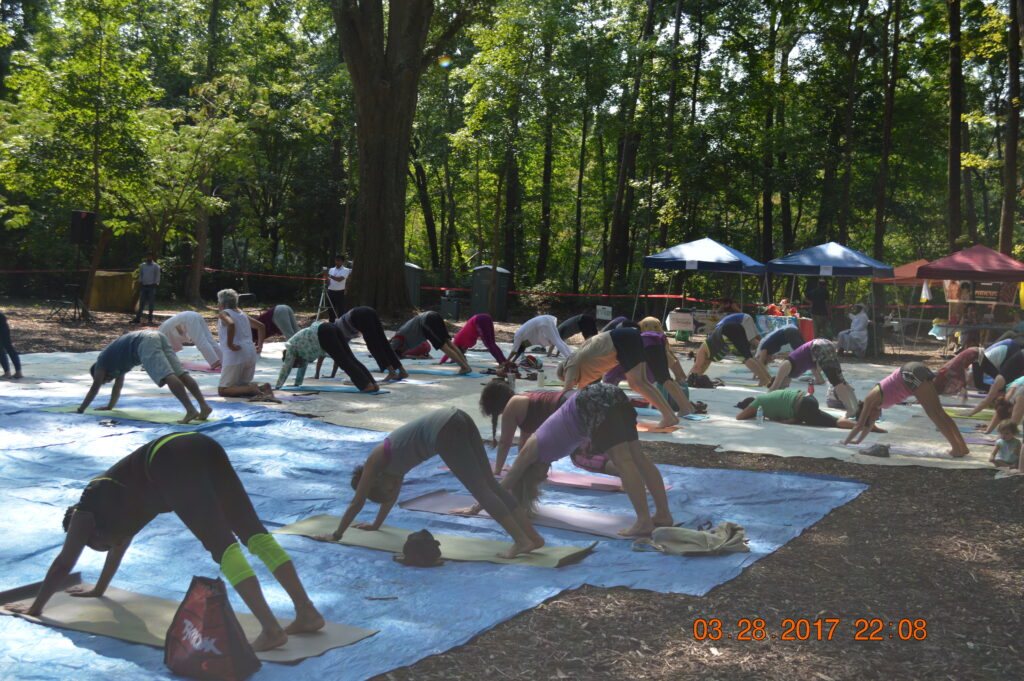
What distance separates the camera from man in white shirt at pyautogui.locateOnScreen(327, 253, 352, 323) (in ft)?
68.8

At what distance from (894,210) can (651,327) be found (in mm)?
26402

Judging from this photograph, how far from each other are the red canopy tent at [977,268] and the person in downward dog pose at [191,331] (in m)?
14.4

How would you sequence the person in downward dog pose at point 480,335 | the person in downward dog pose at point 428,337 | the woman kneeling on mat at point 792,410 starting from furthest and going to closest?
1. the person in downward dog pose at point 480,335
2. the person in downward dog pose at point 428,337
3. the woman kneeling on mat at point 792,410

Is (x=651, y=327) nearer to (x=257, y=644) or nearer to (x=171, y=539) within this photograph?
(x=171, y=539)

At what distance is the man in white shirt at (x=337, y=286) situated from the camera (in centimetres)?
2098

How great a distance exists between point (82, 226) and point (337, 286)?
5244 mm

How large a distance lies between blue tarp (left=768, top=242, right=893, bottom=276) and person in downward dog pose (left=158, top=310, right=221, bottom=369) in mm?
12897

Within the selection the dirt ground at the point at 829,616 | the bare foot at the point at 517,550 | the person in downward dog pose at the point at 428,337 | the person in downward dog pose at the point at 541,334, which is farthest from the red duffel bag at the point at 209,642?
the person in downward dog pose at the point at 428,337

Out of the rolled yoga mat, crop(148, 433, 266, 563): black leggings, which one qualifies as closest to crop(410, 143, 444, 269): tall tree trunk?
the rolled yoga mat

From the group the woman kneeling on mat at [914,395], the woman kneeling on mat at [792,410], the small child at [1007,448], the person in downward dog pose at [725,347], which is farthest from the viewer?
the person in downward dog pose at [725,347]

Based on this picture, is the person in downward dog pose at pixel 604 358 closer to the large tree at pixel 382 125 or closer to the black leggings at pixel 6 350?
the black leggings at pixel 6 350

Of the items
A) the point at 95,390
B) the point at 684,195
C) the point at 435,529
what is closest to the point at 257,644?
the point at 435,529

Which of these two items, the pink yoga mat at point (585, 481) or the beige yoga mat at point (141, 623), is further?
the pink yoga mat at point (585, 481)

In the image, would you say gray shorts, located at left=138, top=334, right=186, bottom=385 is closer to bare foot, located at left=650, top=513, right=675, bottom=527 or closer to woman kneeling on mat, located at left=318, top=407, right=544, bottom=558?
woman kneeling on mat, located at left=318, top=407, right=544, bottom=558
